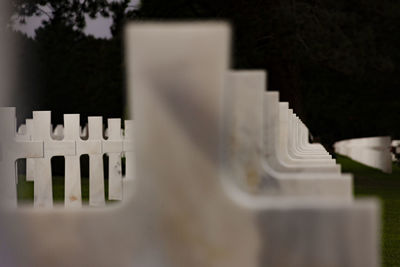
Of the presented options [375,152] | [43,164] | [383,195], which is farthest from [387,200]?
[375,152]

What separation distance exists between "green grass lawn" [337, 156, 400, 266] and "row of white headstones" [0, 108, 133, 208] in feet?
10.1

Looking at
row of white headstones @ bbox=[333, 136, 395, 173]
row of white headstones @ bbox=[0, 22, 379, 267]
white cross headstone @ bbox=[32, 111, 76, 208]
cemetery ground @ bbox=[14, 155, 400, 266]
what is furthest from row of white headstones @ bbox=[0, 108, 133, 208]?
row of white headstones @ bbox=[333, 136, 395, 173]

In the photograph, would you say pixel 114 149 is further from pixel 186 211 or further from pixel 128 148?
pixel 186 211

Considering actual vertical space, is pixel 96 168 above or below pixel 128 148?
below

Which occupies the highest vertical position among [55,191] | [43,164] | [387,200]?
[43,164]

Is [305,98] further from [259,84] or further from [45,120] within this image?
[259,84]

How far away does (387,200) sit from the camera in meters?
14.2

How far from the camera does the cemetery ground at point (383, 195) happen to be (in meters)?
8.14

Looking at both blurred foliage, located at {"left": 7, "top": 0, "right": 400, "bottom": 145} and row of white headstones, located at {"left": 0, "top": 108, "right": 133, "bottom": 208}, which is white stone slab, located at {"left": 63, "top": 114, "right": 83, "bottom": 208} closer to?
row of white headstones, located at {"left": 0, "top": 108, "right": 133, "bottom": 208}

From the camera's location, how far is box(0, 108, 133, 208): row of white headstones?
8742mm

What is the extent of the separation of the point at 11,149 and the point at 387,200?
24.3ft

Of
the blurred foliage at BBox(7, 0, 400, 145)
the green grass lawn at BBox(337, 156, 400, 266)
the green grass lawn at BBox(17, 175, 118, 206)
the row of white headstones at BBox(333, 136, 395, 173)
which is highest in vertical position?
the blurred foliage at BBox(7, 0, 400, 145)

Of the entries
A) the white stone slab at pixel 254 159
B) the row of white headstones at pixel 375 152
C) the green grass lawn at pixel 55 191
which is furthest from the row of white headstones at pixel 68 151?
the row of white headstones at pixel 375 152

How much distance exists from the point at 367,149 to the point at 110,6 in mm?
11045
